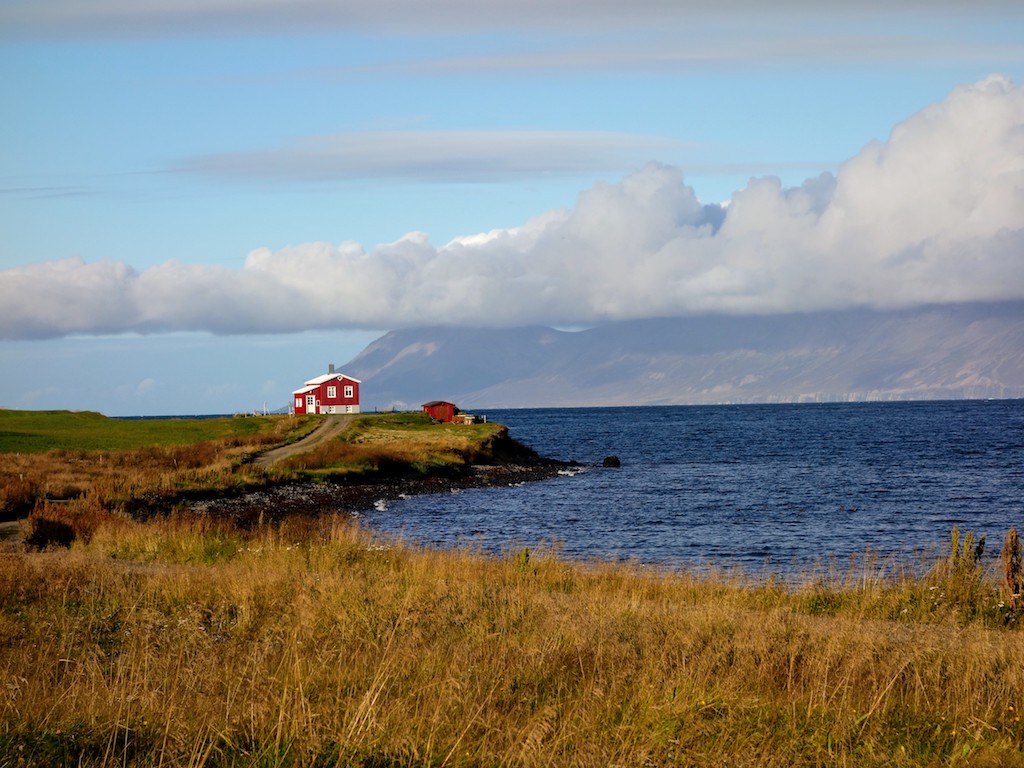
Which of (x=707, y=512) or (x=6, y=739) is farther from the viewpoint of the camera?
(x=707, y=512)

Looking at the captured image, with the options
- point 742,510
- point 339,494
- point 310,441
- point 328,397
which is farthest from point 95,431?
point 742,510

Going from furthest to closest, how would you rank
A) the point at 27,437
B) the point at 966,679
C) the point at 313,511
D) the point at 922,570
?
the point at 27,437, the point at 313,511, the point at 922,570, the point at 966,679

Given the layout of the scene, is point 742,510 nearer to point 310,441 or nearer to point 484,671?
point 484,671

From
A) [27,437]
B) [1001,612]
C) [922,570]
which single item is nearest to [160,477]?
[27,437]

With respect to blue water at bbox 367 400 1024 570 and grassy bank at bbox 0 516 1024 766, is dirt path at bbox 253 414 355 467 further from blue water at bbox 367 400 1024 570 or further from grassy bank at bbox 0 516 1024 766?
grassy bank at bbox 0 516 1024 766

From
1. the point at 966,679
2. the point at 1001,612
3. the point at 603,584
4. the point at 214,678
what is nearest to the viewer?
the point at 214,678

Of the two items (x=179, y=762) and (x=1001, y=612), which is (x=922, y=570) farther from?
(x=179, y=762)

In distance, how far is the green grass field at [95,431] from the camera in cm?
6309

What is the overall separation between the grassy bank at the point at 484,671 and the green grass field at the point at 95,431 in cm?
4722

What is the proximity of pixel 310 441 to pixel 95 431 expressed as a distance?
53.6 feet

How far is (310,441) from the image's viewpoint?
78562mm

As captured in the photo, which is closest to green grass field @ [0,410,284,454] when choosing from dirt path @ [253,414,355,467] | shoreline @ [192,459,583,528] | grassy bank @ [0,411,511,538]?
grassy bank @ [0,411,511,538]

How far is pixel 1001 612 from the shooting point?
53.9 feet

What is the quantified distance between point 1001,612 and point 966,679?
6493 millimetres
